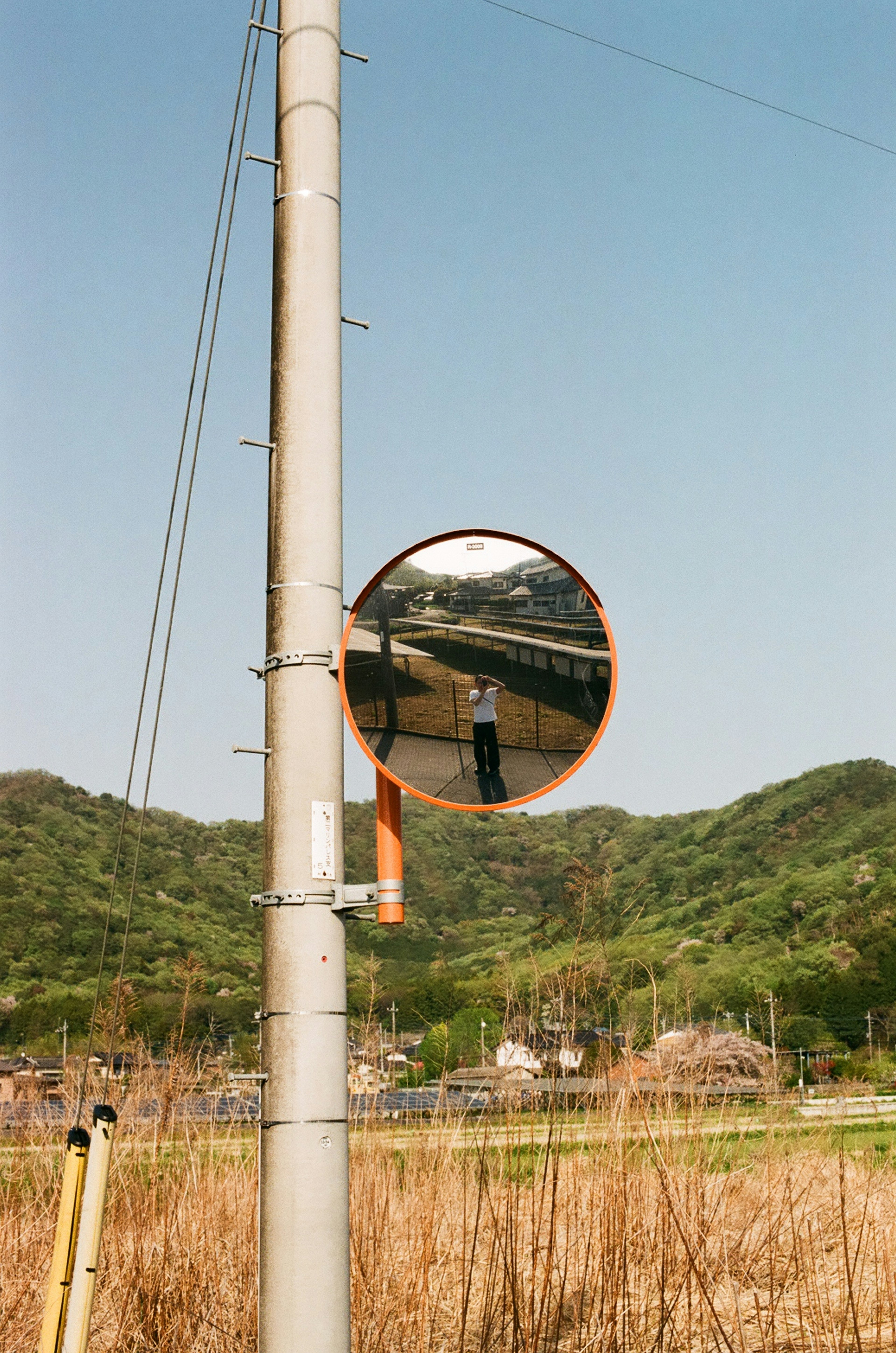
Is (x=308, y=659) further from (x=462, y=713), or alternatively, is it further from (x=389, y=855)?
(x=389, y=855)

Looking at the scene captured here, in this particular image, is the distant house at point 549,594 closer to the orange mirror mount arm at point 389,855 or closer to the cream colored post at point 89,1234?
the orange mirror mount arm at point 389,855

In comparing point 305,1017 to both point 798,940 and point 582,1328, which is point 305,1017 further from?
point 798,940

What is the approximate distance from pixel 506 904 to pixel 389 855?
14045 millimetres

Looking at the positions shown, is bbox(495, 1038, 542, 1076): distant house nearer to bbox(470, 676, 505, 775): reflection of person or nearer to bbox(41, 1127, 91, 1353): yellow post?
bbox(470, 676, 505, 775): reflection of person

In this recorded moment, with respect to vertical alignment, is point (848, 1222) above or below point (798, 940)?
below

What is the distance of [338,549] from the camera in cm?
307

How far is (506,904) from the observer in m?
16.6

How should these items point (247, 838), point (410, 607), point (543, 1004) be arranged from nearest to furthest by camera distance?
1. point (410, 607)
2. point (543, 1004)
3. point (247, 838)

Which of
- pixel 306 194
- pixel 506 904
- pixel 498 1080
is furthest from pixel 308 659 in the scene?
pixel 506 904

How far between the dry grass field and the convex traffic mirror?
148 cm

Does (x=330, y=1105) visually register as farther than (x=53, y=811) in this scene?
No

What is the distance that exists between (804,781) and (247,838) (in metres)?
81.9

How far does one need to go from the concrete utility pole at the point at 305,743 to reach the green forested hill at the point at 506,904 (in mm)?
247

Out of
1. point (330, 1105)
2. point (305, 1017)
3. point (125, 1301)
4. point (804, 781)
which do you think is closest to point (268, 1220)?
point (330, 1105)
